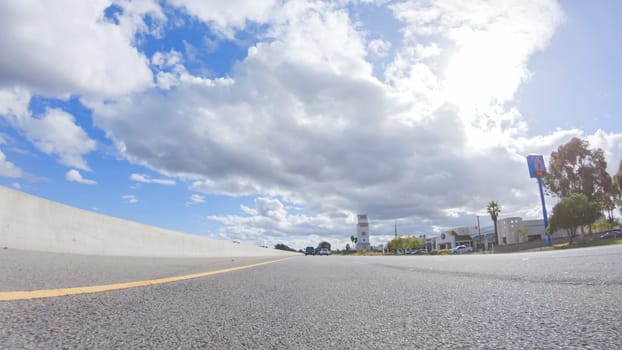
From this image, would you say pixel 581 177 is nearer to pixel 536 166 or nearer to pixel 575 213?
pixel 536 166

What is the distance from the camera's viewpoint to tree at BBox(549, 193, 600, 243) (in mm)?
52344

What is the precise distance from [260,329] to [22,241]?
8.32 meters

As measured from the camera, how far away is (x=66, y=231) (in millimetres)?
9289

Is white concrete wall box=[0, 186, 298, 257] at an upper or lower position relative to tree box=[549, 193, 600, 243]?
lower

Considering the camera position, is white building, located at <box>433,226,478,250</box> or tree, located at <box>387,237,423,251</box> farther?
tree, located at <box>387,237,423,251</box>

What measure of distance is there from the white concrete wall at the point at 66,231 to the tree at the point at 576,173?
7657 centimetres

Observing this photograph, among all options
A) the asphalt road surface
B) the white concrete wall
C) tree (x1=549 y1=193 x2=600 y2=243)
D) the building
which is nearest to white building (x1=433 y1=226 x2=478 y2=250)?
the building

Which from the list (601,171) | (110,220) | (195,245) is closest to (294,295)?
(110,220)

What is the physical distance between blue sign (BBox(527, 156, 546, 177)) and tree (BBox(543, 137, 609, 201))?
4.92 meters

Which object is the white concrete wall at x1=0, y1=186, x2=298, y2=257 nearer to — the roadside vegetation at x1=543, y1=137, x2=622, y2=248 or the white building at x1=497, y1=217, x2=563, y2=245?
the roadside vegetation at x1=543, y1=137, x2=622, y2=248

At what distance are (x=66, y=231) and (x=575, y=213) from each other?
61.7m

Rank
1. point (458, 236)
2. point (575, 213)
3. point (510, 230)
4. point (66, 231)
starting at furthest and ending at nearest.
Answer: point (458, 236) < point (510, 230) < point (575, 213) < point (66, 231)

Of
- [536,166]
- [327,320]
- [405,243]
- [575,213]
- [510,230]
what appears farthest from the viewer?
[405,243]

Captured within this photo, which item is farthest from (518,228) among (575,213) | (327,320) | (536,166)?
(327,320)
